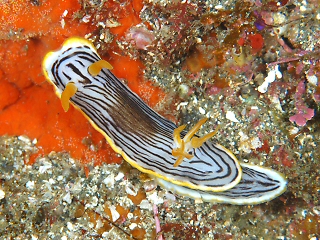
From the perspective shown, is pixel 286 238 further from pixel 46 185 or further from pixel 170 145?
pixel 46 185

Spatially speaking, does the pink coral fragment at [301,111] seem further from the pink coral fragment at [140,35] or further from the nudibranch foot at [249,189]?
the pink coral fragment at [140,35]

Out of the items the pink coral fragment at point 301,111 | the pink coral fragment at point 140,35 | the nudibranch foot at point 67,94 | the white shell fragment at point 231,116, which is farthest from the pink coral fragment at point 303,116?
the nudibranch foot at point 67,94

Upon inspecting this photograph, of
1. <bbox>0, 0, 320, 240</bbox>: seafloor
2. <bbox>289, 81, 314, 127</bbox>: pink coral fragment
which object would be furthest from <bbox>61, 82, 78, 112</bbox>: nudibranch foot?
<bbox>289, 81, 314, 127</bbox>: pink coral fragment

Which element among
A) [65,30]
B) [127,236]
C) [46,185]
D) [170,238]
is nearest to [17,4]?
[65,30]

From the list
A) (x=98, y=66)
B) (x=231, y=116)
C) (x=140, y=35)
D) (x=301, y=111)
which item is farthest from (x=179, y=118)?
(x=301, y=111)

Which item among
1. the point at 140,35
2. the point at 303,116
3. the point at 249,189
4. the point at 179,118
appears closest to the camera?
the point at 140,35

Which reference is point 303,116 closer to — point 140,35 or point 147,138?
point 147,138
